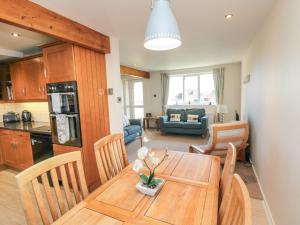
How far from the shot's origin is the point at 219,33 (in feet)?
8.96

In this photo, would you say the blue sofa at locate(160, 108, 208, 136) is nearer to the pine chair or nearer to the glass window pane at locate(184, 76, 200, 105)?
the glass window pane at locate(184, 76, 200, 105)

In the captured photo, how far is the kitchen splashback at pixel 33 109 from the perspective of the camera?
A: 3578 mm

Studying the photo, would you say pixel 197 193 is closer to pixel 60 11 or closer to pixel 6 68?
pixel 60 11

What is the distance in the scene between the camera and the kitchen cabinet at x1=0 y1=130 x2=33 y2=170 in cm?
300

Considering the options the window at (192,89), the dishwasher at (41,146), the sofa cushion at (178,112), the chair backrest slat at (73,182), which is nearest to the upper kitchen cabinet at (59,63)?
the dishwasher at (41,146)

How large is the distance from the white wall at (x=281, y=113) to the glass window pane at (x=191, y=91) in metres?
4.16

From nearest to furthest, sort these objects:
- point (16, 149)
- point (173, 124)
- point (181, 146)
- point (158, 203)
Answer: point (158, 203) → point (16, 149) → point (181, 146) → point (173, 124)

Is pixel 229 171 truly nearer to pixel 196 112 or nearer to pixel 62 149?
pixel 62 149

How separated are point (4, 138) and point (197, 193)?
3941 millimetres

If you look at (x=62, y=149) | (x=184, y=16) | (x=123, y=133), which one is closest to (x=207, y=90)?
(x=184, y=16)

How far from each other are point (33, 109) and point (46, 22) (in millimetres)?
2676

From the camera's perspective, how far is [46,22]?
5.78 ft

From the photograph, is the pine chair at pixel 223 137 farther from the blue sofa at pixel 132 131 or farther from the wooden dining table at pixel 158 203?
the blue sofa at pixel 132 131

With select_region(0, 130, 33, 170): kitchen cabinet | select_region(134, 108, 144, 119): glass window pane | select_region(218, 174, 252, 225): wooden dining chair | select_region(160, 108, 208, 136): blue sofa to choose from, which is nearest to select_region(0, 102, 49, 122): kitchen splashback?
select_region(0, 130, 33, 170): kitchen cabinet
